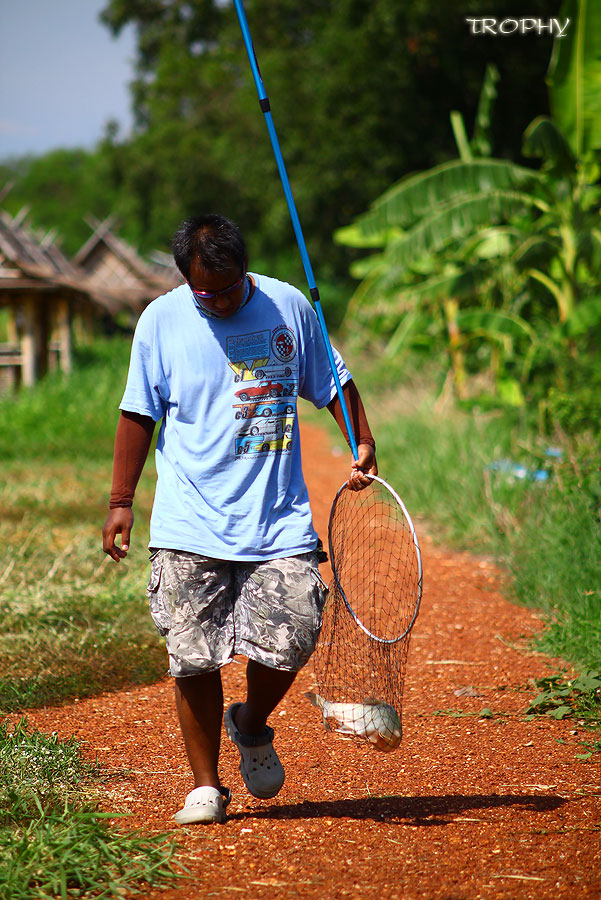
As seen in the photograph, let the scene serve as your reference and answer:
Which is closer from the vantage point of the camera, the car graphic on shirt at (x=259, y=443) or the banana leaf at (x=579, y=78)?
the car graphic on shirt at (x=259, y=443)

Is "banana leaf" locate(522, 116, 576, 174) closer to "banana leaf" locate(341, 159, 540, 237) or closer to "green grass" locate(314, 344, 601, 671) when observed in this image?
"banana leaf" locate(341, 159, 540, 237)

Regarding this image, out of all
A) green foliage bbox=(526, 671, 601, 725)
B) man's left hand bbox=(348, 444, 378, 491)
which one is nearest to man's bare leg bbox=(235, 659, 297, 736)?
man's left hand bbox=(348, 444, 378, 491)

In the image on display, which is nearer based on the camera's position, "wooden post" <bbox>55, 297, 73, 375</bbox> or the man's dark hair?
the man's dark hair

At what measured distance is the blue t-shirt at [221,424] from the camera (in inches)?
127

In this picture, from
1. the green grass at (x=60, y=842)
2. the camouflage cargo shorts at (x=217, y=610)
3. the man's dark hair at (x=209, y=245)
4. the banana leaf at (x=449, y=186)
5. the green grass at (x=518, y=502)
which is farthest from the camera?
the banana leaf at (x=449, y=186)

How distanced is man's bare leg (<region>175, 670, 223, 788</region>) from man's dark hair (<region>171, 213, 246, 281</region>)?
4.27 feet

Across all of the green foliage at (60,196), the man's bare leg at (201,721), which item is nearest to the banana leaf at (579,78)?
the man's bare leg at (201,721)

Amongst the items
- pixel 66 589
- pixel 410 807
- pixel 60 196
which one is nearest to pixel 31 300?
pixel 66 589

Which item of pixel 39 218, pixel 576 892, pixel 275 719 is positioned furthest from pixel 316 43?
pixel 39 218

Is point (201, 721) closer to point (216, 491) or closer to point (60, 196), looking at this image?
point (216, 491)

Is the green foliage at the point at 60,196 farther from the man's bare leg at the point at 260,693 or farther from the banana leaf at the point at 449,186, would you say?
the man's bare leg at the point at 260,693

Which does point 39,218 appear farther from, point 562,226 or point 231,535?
point 231,535

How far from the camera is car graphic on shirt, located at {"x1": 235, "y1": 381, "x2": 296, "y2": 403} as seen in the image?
3240 millimetres

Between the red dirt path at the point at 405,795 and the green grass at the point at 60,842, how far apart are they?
0.35 ft
